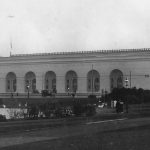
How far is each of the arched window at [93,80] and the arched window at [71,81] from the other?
2.63 m

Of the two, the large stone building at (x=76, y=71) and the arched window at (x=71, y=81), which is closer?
the large stone building at (x=76, y=71)

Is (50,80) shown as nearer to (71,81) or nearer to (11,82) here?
(71,81)

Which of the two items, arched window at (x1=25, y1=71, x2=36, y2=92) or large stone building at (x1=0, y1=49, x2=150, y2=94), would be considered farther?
arched window at (x1=25, y1=71, x2=36, y2=92)

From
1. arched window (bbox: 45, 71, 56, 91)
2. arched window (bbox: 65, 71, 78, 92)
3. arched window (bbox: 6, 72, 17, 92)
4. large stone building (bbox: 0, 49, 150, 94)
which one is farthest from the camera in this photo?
arched window (bbox: 6, 72, 17, 92)

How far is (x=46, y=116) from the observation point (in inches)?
1177

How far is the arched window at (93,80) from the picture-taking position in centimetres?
9562

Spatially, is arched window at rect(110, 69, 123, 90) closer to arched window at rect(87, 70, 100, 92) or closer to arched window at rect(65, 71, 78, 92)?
arched window at rect(87, 70, 100, 92)

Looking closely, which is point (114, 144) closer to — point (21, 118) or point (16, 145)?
point (16, 145)

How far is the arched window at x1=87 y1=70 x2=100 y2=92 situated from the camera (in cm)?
9562

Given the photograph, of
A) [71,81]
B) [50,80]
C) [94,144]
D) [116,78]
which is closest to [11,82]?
[50,80]

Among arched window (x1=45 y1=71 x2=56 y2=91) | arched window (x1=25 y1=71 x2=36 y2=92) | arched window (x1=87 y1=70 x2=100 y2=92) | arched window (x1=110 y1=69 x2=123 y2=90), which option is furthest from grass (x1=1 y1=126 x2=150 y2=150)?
arched window (x1=45 y1=71 x2=56 y2=91)

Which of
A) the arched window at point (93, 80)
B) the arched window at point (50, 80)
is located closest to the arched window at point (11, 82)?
the arched window at point (50, 80)

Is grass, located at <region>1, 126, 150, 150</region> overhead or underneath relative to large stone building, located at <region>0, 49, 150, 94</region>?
underneath

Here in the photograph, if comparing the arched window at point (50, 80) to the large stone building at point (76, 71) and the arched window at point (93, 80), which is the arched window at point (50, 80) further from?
the arched window at point (93, 80)
